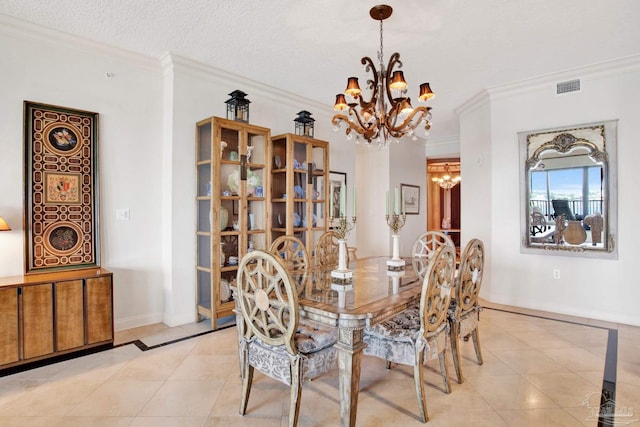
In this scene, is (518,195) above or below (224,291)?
above

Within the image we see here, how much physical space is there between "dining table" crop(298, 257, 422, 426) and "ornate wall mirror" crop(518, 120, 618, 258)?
2550mm

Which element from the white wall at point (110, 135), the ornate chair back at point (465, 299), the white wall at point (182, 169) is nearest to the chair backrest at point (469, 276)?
the ornate chair back at point (465, 299)

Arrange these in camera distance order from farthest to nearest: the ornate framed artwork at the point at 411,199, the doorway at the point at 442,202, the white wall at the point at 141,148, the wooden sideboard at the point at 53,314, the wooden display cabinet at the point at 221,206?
1. the doorway at the point at 442,202
2. the ornate framed artwork at the point at 411,199
3. the wooden display cabinet at the point at 221,206
4. the white wall at the point at 141,148
5. the wooden sideboard at the point at 53,314

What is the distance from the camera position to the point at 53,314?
2637mm

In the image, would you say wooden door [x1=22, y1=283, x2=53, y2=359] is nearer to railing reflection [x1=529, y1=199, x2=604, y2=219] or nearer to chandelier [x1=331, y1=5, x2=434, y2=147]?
chandelier [x1=331, y1=5, x2=434, y2=147]

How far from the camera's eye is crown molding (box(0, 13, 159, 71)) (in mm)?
2815

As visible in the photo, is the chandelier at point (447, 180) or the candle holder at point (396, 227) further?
the chandelier at point (447, 180)

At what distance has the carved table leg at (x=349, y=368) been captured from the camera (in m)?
1.78

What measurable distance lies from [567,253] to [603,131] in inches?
53.5

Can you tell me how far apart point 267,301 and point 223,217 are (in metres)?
1.99

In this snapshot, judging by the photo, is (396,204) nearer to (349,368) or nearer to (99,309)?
(349,368)

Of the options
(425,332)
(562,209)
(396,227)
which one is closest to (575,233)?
(562,209)

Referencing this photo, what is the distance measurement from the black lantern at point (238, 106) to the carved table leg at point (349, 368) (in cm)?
275

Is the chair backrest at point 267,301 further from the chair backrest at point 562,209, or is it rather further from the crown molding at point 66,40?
the chair backrest at point 562,209
